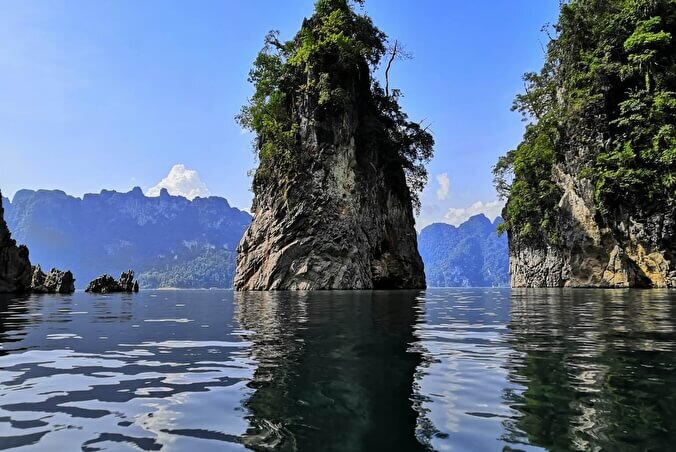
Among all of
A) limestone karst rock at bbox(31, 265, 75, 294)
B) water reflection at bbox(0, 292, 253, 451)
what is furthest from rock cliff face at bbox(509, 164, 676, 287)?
limestone karst rock at bbox(31, 265, 75, 294)

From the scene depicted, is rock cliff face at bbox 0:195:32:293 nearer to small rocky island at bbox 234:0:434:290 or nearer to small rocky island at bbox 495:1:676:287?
small rocky island at bbox 234:0:434:290

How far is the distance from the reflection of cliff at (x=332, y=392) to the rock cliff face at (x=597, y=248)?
35193 mm

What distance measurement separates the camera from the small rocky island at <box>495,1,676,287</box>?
35500 mm

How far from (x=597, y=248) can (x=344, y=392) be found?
45.5m

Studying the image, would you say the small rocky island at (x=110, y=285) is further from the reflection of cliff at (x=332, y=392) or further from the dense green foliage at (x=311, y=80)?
the reflection of cliff at (x=332, y=392)

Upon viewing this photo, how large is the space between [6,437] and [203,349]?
4540mm

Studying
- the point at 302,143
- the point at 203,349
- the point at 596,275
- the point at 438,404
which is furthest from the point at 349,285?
the point at 438,404

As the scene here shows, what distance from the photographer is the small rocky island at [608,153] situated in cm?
3550

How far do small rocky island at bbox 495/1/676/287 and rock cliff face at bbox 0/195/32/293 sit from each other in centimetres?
5167

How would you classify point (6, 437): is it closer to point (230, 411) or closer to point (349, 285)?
point (230, 411)

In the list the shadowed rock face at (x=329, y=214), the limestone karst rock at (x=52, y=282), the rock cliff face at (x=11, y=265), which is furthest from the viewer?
the limestone karst rock at (x=52, y=282)

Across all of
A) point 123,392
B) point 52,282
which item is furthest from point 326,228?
point 123,392

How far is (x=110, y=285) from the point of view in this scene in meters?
51.9

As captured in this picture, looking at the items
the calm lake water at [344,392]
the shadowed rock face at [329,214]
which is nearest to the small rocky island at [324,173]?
the shadowed rock face at [329,214]
